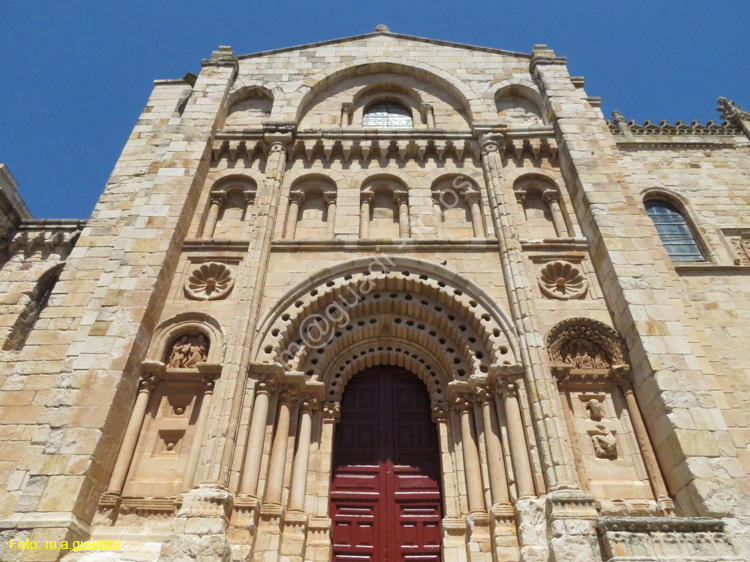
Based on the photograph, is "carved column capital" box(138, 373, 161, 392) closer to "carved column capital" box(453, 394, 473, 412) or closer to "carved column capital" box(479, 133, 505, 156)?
"carved column capital" box(453, 394, 473, 412)

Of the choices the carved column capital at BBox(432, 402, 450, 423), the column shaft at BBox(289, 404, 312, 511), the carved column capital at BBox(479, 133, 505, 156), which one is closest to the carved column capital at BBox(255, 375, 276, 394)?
the column shaft at BBox(289, 404, 312, 511)

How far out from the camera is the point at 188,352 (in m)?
8.95

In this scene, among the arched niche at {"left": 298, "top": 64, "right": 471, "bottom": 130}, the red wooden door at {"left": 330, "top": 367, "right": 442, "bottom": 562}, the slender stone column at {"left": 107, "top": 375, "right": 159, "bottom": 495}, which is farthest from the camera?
the arched niche at {"left": 298, "top": 64, "right": 471, "bottom": 130}

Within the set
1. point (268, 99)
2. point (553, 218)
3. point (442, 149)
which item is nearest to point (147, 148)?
point (268, 99)

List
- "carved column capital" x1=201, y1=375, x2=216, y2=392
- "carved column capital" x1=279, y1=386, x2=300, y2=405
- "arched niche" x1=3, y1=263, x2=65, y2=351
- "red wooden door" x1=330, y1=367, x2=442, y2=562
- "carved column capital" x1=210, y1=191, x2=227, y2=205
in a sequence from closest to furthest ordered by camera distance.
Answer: "red wooden door" x1=330, y1=367, x2=442, y2=562
"carved column capital" x1=201, y1=375, x2=216, y2=392
"carved column capital" x1=279, y1=386, x2=300, y2=405
"arched niche" x1=3, y1=263, x2=65, y2=351
"carved column capital" x1=210, y1=191, x2=227, y2=205

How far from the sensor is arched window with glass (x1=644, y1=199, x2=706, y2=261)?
40.1 feet

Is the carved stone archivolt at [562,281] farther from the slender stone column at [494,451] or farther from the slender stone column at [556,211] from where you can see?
the slender stone column at [494,451]

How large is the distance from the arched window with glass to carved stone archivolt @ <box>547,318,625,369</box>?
479 cm

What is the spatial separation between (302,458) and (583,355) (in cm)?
510

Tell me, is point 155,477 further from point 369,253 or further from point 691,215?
point 691,215

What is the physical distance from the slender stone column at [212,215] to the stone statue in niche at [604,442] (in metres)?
8.15

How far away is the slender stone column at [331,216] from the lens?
1068 cm

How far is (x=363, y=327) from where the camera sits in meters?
9.74

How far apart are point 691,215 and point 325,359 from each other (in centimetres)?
998
